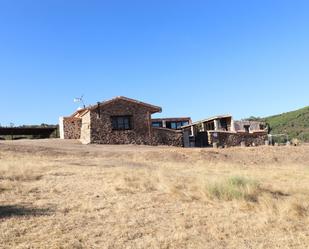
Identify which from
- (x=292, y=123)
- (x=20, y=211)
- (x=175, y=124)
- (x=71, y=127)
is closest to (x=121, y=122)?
(x=71, y=127)

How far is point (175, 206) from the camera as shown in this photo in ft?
34.0

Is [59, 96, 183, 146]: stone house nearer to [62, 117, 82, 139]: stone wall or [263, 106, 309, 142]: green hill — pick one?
[62, 117, 82, 139]: stone wall

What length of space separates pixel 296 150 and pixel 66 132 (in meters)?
22.1

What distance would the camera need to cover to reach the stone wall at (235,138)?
127ft

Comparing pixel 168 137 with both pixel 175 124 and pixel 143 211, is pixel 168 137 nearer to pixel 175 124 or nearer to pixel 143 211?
pixel 175 124

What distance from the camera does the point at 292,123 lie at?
7444cm

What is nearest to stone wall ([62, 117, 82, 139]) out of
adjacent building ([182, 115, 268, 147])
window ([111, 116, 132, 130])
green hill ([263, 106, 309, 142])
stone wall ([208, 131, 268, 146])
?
window ([111, 116, 132, 130])

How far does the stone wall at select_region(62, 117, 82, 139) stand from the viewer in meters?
Answer: 41.6

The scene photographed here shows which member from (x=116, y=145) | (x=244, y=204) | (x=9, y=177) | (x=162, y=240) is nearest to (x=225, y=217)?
(x=244, y=204)

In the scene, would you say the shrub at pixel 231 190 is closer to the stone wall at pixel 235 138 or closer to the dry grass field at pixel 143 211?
the dry grass field at pixel 143 211

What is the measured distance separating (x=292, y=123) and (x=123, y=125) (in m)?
46.5

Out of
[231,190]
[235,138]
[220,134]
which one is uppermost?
[220,134]

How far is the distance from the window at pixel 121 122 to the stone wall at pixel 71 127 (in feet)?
20.2

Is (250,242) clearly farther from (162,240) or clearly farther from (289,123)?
(289,123)
